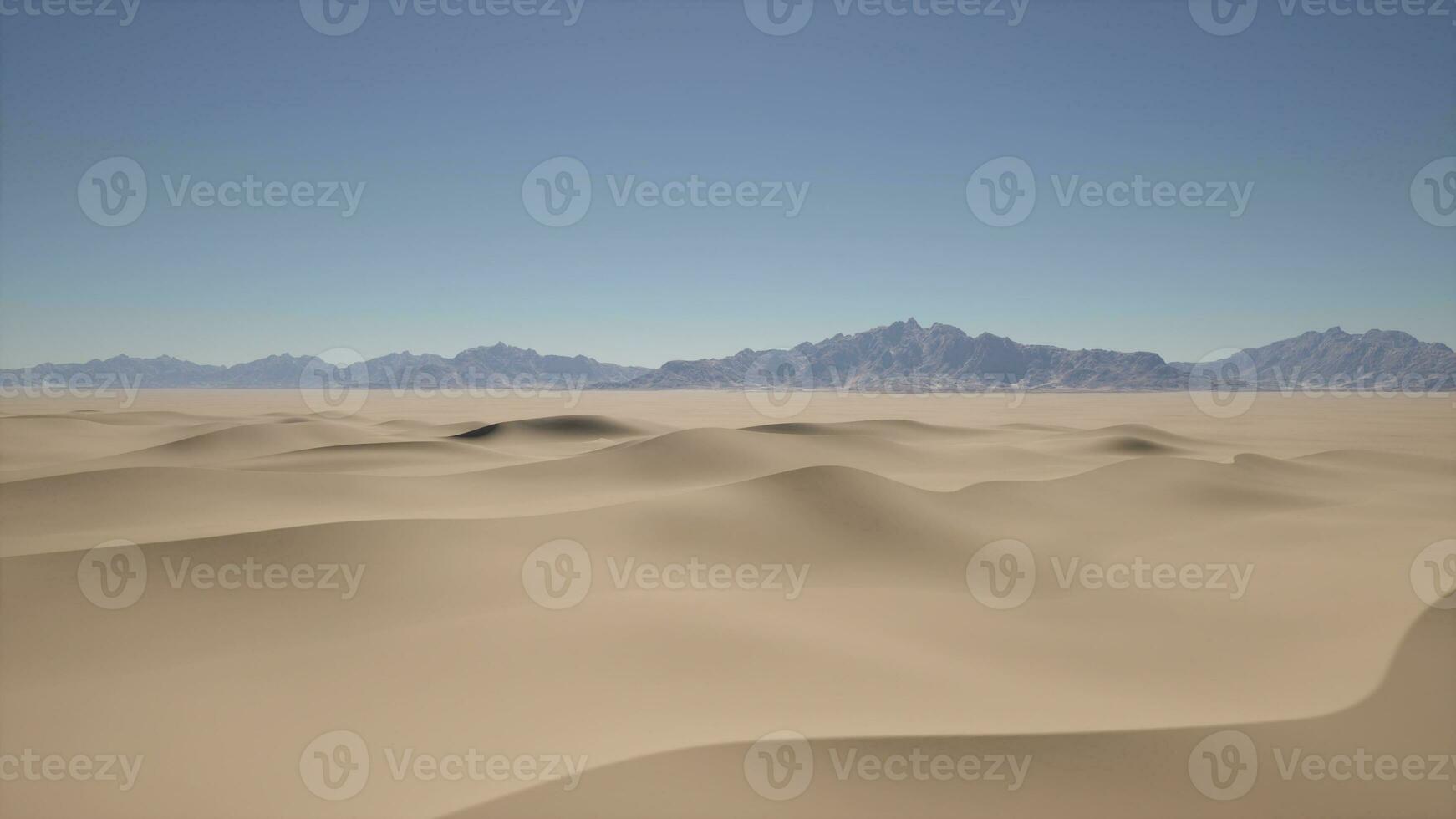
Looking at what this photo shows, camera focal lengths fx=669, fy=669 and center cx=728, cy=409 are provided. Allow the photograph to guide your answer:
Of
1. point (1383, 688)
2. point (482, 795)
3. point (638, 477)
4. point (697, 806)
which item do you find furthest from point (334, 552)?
point (1383, 688)

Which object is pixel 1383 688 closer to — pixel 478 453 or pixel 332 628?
pixel 332 628

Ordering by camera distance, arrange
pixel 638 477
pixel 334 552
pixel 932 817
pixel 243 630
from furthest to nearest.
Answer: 1. pixel 638 477
2. pixel 334 552
3. pixel 243 630
4. pixel 932 817

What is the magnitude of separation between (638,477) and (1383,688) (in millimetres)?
22947

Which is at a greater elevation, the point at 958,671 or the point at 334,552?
the point at 334,552

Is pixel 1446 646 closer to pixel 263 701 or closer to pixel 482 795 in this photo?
pixel 482 795

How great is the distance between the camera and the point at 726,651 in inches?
416

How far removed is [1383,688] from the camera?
912cm

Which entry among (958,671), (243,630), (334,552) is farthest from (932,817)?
(334,552)

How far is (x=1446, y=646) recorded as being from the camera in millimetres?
10344

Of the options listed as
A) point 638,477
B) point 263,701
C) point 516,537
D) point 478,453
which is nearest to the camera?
point 263,701

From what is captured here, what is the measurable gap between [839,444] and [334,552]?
28673 mm

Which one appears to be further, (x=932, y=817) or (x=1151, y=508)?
(x=1151, y=508)

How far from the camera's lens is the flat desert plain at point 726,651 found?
6.95m

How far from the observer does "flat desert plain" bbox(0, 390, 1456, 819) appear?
22.8ft
